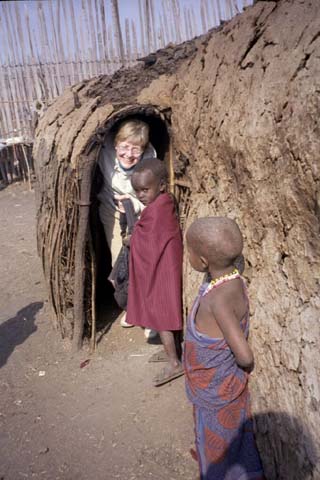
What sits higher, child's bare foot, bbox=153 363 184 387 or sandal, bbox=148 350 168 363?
child's bare foot, bbox=153 363 184 387

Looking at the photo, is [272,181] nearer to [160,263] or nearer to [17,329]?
[160,263]

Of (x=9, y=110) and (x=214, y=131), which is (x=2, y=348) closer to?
(x=214, y=131)

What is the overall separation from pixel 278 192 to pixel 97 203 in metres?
2.59

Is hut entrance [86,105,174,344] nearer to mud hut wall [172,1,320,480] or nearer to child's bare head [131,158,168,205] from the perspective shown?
child's bare head [131,158,168,205]

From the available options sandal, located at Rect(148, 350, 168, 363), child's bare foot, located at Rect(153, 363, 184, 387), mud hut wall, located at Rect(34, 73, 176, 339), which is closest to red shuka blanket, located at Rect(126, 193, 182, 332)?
child's bare foot, located at Rect(153, 363, 184, 387)

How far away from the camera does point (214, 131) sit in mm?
3102

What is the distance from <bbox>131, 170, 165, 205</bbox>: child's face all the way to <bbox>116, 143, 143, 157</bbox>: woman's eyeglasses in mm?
585

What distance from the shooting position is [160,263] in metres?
3.64

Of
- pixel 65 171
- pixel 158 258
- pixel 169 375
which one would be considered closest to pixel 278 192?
pixel 158 258

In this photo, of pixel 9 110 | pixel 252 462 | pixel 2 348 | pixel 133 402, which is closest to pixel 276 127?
pixel 252 462

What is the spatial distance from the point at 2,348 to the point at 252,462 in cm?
302

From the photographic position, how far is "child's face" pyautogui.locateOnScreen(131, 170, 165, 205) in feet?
11.5

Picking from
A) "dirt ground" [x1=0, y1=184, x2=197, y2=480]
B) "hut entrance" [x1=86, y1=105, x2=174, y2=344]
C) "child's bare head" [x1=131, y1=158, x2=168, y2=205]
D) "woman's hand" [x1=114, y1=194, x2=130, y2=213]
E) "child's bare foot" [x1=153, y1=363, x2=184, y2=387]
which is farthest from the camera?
"woman's hand" [x1=114, y1=194, x2=130, y2=213]

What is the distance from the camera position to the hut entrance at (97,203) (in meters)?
3.97
